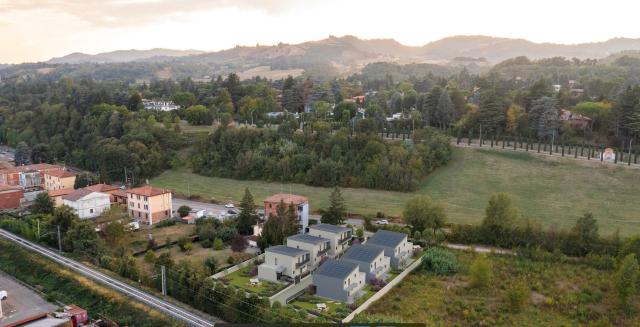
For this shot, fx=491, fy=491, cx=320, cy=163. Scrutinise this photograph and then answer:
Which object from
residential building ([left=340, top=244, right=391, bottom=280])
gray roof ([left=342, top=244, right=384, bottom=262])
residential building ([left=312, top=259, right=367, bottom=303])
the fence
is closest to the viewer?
the fence

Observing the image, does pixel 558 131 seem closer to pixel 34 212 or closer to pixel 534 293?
pixel 534 293

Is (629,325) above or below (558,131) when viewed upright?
below

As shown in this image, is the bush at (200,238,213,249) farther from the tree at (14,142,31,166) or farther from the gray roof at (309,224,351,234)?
the tree at (14,142,31,166)

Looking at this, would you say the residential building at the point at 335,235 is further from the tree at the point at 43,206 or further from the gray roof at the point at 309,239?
the tree at the point at 43,206

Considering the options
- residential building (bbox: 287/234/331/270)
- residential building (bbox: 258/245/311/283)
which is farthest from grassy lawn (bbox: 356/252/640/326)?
residential building (bbox: 287/234/331/270)

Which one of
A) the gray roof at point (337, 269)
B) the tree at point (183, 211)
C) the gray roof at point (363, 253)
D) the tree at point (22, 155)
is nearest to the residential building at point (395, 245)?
the gray roof at point (363, 253)

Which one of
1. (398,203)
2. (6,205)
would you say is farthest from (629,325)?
(6,205)
